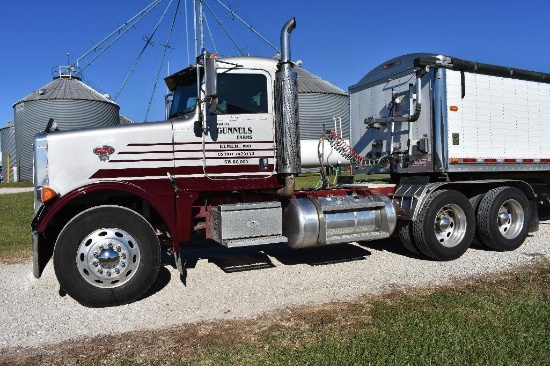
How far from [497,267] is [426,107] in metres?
2.69

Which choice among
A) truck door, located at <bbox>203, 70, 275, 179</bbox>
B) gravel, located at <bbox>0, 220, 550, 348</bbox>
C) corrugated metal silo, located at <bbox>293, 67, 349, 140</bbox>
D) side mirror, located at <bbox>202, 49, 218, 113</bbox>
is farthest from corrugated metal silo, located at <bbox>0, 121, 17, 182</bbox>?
side mirror, located at <bbox>202, 49, 218, 113</bbox>

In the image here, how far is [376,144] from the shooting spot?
9062 mm

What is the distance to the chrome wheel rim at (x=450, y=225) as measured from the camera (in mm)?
8180

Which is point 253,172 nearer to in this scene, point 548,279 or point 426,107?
point 426,107

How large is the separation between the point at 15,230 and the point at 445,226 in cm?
1028

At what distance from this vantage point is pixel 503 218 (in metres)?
8.88

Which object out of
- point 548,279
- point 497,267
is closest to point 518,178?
point 497,267

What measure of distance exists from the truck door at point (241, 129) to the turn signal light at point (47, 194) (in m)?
1.92

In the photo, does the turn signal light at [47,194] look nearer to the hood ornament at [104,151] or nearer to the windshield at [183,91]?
the hood ornament at [104,151]

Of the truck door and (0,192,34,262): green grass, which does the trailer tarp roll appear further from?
(0,192,34,262): green grass

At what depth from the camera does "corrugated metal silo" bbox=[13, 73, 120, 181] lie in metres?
36.6

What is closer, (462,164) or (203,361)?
(203,361)

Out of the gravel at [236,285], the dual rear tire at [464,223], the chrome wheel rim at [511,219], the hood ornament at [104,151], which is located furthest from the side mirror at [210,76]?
the chrome wheel rim at [511,219]

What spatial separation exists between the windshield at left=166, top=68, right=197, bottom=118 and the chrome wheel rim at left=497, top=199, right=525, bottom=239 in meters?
5.74
